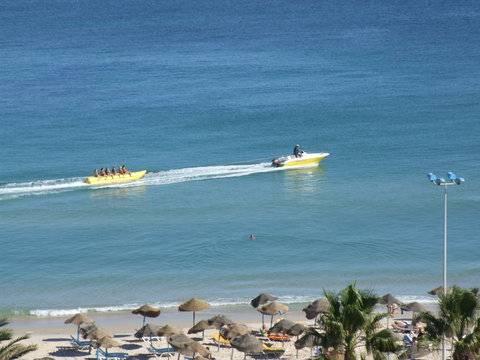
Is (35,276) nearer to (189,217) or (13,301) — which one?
(13,301)

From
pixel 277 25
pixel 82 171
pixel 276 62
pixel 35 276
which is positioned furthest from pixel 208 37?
pixel 35 276

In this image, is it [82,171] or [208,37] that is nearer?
[82,171]

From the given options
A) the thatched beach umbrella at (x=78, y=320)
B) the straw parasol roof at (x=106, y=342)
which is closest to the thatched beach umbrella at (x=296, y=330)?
the straw parasol roof at (x=106, y=342)

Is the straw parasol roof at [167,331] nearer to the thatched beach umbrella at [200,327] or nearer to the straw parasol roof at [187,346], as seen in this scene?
the thatched beach umbrella at [200,327]

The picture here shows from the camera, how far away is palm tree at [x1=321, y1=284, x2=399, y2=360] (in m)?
28.5

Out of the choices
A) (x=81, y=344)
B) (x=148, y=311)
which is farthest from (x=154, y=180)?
(x=81, y=344)

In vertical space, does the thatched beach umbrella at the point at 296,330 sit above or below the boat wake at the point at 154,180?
below

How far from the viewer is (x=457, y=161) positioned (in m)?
68.5

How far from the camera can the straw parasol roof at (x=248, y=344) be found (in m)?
38.5

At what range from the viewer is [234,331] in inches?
1603

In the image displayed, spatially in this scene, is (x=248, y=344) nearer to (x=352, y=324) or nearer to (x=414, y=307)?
(x=414, y=307)

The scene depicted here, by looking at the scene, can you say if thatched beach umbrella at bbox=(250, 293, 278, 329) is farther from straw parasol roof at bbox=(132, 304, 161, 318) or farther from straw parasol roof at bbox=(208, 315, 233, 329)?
straw parasol roof at bbox=(132, 304, 161, 318)

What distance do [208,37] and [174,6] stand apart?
110 ft

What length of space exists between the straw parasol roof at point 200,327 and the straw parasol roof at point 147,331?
1365 mm
